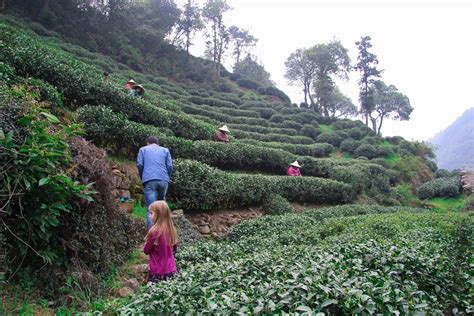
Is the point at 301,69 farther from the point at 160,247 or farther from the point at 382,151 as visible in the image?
the point at 160,247

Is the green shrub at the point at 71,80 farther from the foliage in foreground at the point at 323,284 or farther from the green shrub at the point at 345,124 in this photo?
the green shrub at the point at 345,124

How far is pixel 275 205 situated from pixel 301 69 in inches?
1550

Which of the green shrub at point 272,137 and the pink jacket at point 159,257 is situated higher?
the green shrub at point 272,137

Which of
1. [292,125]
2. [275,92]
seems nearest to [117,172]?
[292,125]

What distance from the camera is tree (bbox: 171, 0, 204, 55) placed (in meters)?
37.7

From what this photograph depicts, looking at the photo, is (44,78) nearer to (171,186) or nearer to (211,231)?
(171,186)

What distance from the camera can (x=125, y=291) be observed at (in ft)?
14.8

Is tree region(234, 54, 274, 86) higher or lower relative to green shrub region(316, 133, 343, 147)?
higher

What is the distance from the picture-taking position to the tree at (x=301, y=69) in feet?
143

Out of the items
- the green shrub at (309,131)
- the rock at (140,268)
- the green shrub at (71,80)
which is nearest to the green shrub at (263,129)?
the green shrub at (309,131)

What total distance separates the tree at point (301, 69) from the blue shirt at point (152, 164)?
39.2 meters

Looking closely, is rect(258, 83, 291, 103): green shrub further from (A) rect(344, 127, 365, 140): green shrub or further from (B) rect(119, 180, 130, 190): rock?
(B) rect(119, 180, 130, 190): rock

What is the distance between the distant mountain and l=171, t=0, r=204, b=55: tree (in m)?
51.7

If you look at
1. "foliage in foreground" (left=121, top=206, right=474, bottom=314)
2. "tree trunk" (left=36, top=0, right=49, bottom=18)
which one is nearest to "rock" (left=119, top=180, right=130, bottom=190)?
"foliage in foreground" (left=121, top=206, right=474, bottom=314)
